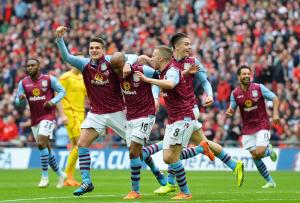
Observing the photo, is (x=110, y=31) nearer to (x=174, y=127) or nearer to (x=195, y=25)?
(x=195, y=25)

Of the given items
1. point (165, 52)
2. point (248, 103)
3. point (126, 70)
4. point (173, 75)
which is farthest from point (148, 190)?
point (173, 75)

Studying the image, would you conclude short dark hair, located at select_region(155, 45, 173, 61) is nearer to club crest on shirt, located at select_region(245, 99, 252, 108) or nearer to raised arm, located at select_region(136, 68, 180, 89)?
raised arm, located at select_region(136, 68, 180, 89)

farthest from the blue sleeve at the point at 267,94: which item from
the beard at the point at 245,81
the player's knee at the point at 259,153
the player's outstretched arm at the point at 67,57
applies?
the player's outstretched arm at the point at 67,57

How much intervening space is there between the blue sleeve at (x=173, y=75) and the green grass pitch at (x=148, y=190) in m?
2.00

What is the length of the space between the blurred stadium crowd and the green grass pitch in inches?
224

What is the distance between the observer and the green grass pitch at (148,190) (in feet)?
55.3

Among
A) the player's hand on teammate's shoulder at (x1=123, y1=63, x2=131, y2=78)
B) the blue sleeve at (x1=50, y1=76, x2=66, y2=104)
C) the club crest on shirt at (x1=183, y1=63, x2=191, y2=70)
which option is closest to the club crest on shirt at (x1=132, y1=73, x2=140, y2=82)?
the player's hand on teammate's shoulder at (x1=123, y1=63, x2=131, y2=78)

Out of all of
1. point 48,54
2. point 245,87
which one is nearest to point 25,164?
point 48,54

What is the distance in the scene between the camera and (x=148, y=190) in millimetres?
19734

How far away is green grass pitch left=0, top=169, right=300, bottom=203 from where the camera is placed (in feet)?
55.3

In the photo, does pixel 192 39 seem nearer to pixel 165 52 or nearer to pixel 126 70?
pixel 165 52

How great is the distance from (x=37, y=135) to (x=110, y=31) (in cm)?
1705

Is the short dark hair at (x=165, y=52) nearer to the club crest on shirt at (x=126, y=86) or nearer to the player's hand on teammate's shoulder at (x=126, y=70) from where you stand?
the player's hand on teammate's shoulder at (x=126, y=70)

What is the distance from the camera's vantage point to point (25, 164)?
33094mm
